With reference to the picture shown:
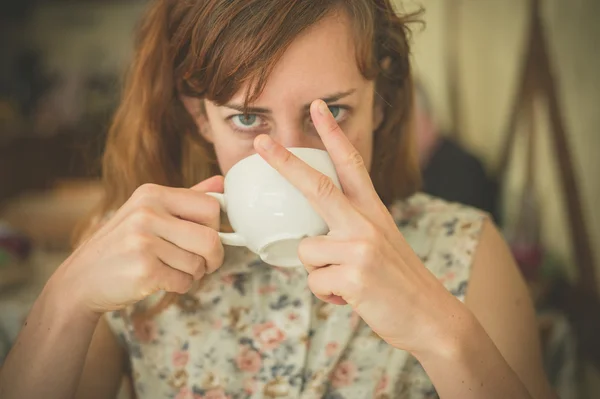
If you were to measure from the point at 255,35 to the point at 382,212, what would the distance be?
1.04 ft

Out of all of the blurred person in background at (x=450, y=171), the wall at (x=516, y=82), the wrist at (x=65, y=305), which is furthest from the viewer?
the blurred person in background at (x=450, y=171)

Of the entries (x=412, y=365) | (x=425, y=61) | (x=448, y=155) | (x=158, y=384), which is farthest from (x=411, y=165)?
(x=425, y=61)

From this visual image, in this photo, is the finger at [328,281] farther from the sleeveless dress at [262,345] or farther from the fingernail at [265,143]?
the sleeveless dress at [262,345]

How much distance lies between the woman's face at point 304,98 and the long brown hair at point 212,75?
0.06 feet

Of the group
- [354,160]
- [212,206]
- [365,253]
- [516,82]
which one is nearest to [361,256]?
[365,253]

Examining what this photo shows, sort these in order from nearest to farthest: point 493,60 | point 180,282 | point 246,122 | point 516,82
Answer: point 180,282, point 246,122, point 516,82, point 493,60

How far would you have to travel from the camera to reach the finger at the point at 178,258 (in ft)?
2.11

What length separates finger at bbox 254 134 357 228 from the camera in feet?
1.88

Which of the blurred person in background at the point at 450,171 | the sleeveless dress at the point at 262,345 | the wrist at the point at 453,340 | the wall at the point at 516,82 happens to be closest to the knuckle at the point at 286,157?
the wrist at the point at 453,340

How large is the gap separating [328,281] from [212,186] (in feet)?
0.77

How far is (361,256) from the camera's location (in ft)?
1.88

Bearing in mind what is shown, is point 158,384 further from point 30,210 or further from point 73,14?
point 73,14

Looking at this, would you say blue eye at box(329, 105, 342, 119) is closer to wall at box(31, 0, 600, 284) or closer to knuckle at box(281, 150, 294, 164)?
knuckle at box(281, 150, 294, 164)

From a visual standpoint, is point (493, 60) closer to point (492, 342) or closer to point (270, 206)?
point (492, 342)
